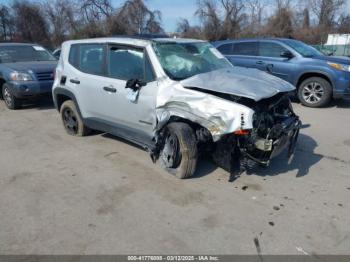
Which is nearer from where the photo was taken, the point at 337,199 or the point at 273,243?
the point at 273,243

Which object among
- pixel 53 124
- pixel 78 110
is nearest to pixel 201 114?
pixel 78 110

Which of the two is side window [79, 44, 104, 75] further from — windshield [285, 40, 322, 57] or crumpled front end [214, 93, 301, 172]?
windshield [285, 40, 322, 57]

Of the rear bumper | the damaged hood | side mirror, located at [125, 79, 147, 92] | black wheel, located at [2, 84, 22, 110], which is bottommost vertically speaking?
black wheel, located at [2, 84, 22, 110]

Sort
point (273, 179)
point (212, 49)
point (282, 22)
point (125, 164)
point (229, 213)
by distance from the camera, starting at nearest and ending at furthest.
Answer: point (229, 213)
point (273, 179)
point (125, 164)
point (212, 49)
point (282, 22)

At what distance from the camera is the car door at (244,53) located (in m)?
9.55

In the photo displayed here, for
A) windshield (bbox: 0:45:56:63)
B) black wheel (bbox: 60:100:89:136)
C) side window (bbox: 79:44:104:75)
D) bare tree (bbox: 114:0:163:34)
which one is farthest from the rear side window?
bare tree (bbox: 114:0:163:34)

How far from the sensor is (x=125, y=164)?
4762 mm

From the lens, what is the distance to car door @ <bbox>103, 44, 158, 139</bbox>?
172 inches

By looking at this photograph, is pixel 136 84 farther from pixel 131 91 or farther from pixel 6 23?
pixel 6 23

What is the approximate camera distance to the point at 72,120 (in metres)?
6.09

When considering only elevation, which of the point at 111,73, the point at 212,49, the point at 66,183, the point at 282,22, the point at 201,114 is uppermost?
the point at 282,22

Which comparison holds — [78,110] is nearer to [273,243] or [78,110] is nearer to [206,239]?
[206,239]

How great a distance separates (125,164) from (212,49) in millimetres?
2280

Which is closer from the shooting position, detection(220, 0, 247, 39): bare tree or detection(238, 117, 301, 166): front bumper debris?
detection(238, 117, 301, 166): front bumper debris
